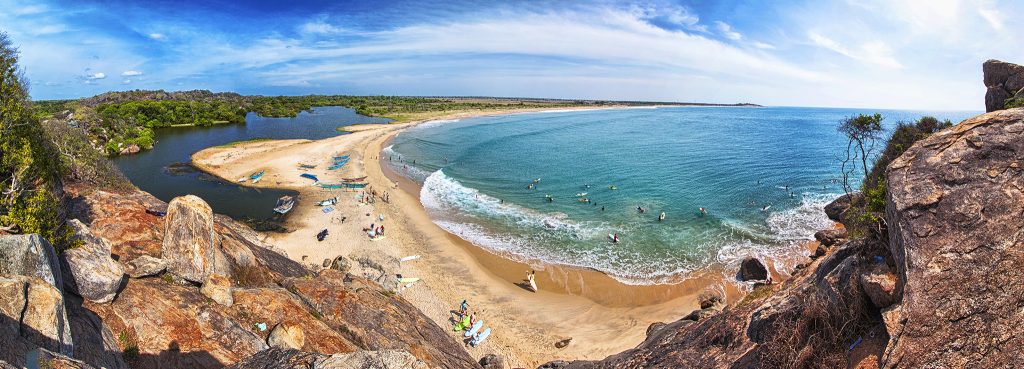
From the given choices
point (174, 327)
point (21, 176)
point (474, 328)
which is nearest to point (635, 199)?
point (474, 328)

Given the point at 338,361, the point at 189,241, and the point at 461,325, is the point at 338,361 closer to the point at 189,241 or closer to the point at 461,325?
the point at 189,241

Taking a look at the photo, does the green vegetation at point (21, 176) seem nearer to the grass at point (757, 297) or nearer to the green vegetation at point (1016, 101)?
the grass at point (757, 297)

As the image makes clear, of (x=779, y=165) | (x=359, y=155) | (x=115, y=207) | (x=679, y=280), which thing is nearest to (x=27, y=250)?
(x=115, y=207)

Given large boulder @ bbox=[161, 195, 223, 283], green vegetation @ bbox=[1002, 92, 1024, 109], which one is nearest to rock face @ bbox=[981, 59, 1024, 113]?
green vegetation @ bbox=[1002, 92, 1024, 109]

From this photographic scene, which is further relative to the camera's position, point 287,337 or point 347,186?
point 347,186

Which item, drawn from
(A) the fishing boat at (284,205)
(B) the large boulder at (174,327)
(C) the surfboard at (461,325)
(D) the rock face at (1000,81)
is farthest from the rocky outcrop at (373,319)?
(A) the fishing boat at (284,205)

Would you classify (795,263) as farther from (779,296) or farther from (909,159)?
(909,159)
